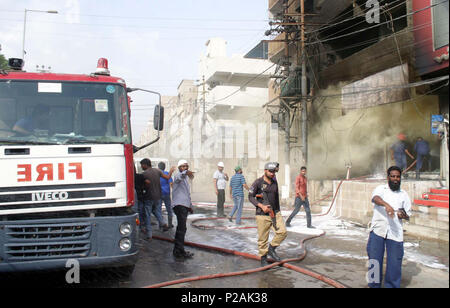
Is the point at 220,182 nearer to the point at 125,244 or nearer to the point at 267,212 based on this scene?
the point at 267,212

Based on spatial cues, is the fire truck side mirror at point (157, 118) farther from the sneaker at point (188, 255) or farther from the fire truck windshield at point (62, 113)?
the sneaker at point (188, 255)

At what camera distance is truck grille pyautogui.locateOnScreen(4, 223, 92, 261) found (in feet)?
14.8

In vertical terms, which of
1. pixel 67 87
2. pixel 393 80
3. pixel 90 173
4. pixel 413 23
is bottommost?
pixel 90 173

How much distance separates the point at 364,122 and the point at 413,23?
597cm

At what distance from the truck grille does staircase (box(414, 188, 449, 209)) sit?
26.1 feet

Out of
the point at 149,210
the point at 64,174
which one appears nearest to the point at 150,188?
the point at 149,210

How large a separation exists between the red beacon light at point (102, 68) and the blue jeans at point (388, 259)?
4717 mm

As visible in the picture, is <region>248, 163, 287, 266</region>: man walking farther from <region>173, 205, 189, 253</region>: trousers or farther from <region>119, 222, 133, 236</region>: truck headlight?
<region>119, 222, 133, 236</region>: truck headlight

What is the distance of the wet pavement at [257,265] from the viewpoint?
5188 millimetres

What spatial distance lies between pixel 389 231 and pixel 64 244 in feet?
13.6

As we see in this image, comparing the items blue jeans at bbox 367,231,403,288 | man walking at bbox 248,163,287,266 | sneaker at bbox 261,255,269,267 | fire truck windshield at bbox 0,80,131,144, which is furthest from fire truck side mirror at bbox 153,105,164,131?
blue jeans at bbox 367,231,403,288

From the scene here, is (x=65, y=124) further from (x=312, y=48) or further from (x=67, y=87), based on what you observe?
(x=312, y=48)

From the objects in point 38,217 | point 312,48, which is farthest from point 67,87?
point 312,48
